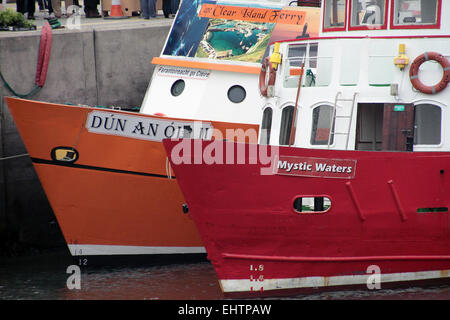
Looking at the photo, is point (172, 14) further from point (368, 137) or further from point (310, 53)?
point (368, 137)

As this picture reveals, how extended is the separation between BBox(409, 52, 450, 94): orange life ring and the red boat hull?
108 cm

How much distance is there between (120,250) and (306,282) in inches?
185

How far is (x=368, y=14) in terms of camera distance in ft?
48.3

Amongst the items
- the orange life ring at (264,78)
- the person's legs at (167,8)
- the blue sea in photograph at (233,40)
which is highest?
the person's legs at (167,8)

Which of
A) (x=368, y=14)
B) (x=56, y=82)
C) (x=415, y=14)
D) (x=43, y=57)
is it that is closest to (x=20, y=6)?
(x=43, y=57)

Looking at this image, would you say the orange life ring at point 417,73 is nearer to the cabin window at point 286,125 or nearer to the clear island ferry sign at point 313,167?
the clear island ferry sign at point 313,167

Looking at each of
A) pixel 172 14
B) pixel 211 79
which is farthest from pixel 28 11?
pixel 211 79

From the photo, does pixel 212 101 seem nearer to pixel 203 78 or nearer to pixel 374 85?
pixel 203 78

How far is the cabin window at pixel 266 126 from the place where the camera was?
15367 millimetres

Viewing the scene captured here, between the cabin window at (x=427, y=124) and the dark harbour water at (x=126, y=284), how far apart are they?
257 centimetres

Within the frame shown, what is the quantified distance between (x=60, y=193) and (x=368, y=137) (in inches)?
238

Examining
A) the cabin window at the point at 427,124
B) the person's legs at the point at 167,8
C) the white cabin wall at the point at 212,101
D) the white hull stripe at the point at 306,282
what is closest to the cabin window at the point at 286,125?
the cabin window at the point at 427,124
